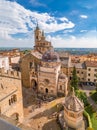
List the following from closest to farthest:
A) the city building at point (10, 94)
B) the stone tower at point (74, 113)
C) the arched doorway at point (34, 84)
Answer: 1. the city building at point (10, 94)
2. the stone tower at point (74, 113)
3. the arched doorway at point (34, 84)

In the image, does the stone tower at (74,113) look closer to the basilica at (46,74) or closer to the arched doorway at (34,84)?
the basilica at (46,74)

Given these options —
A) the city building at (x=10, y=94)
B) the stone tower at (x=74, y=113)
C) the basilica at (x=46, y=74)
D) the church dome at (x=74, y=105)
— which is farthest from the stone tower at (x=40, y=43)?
the city building at (x=10, y=94)

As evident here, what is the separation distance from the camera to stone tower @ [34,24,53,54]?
60.7 meters

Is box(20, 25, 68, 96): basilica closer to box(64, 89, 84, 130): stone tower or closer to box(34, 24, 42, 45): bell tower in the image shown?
box(64, 89, 84, 130): stone tower

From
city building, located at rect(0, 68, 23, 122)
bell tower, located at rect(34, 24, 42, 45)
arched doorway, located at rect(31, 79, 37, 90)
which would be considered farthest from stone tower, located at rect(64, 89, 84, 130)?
bell tower, located at rect(34, 24, 42, 45)

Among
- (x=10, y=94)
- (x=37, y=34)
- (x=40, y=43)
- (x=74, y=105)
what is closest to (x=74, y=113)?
(x=74, y=105)

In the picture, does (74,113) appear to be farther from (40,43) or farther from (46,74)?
(40,43)

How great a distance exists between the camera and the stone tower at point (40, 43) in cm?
6072

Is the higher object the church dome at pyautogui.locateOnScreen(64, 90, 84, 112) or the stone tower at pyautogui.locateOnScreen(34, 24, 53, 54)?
the stone tower at pyautogui.locateOnScreen(34, 24, 53, 54)

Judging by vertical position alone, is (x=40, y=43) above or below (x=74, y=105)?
above

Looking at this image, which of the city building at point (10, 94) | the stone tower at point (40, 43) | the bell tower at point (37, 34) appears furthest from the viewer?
the bell tower at point (37, 34)

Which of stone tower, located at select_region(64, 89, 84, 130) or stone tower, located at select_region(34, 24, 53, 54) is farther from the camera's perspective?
stone tower, located at select_region(34, 24, 53, 54)

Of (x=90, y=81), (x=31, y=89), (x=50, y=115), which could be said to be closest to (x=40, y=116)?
(x=50, y=115)

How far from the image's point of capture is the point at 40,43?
2426 inches
